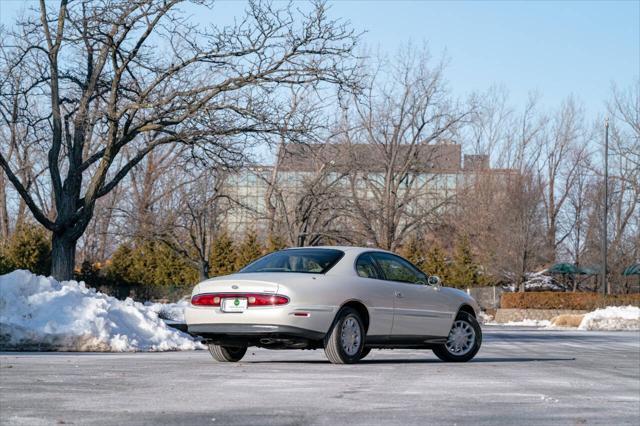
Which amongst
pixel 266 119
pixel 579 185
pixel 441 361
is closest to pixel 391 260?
→ pixel 441 361

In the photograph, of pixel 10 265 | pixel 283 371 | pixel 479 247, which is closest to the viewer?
pixel 283 371

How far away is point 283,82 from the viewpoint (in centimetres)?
2364

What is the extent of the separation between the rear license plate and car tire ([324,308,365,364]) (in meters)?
1.09

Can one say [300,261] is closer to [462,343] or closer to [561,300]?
[462,343]

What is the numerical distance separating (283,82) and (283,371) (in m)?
13.7

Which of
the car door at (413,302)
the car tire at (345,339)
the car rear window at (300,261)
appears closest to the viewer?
the car tire at (345,339)

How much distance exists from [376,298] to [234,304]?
1.93m

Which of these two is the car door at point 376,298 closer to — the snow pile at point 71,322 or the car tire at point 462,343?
the car tire at point 462,343

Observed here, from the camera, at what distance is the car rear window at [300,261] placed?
1256cm

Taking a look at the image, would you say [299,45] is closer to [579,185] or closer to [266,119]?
[266,119]

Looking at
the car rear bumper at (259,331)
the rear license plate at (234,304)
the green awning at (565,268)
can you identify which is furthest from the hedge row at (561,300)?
the rear license plate at (234,304)

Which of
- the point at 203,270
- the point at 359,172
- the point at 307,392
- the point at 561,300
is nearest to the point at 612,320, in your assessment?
the point at 561,300

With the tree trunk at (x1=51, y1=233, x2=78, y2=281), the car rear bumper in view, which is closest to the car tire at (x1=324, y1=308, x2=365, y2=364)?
the car rear bumper

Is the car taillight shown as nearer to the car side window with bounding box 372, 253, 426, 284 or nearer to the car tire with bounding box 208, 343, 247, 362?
the car tire with bounding box 208, 343, 247, 362
